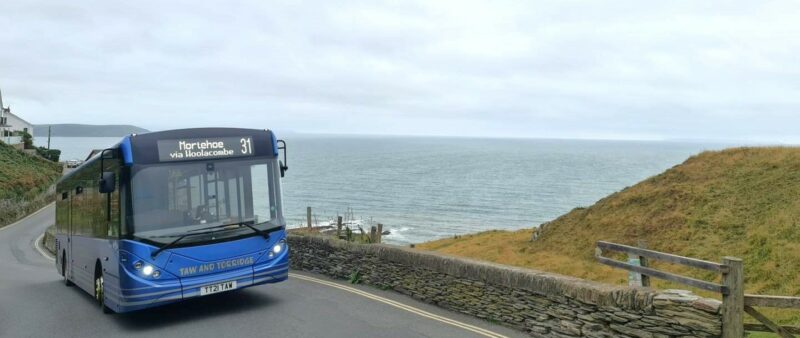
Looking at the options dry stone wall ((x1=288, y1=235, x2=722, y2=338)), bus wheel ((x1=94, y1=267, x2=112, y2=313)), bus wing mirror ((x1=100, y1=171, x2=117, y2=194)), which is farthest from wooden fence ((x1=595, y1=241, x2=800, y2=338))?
bus wheel ((x1=94, y1=267, x2=112, y2=313))

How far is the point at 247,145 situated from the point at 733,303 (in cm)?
788

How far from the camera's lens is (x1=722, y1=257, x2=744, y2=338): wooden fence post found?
655 centimetres

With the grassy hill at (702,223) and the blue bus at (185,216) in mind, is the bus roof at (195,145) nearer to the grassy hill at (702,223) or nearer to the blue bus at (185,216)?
the blue bus at (185,216)

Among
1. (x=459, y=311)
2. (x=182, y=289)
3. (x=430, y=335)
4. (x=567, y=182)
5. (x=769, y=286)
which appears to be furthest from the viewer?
(x=567, y=182)

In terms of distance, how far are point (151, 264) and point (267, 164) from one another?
2.60 meters

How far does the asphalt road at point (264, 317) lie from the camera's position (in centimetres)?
953

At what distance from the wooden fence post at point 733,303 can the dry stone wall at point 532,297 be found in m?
0.13

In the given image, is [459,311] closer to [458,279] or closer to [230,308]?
[458,279]

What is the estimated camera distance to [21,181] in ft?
211

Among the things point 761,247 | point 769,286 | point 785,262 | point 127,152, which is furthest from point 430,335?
point 761,247

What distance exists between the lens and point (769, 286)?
15812mm

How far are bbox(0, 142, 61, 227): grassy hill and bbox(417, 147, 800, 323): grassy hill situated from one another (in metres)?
44.6

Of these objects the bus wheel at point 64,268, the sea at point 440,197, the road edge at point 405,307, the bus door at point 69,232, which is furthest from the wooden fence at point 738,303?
the sea at point 440,197

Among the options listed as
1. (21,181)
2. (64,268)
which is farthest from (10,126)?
(64,268)
